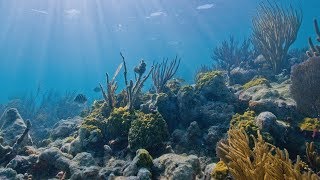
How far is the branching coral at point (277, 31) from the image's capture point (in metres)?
12.3

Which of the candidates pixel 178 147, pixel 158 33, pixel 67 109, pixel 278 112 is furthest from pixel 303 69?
pixel 158 33

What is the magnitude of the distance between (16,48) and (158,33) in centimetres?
3369

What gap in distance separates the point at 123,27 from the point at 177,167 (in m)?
41.5

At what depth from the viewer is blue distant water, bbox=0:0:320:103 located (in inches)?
1419

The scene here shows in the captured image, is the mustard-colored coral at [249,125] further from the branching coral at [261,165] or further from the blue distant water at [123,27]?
the blue distant water at [123,27]

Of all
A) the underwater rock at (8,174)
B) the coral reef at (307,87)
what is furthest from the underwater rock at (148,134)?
the coral reef at (307,87)

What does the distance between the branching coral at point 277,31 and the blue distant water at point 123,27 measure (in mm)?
6786

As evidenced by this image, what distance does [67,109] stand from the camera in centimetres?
2486

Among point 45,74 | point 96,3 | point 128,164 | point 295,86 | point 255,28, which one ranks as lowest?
point 128,164

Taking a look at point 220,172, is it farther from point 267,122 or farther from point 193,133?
point 193,133

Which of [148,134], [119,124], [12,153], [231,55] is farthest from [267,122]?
[231,55]

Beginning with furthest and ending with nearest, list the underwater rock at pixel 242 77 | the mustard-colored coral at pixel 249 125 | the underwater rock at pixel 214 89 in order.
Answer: the underwater rock at pixel 242 77, the underwater rock at pixel 214 89, the mustard-colored coral at pixel 249 125

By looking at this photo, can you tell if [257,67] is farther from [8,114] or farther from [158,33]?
[158,33]

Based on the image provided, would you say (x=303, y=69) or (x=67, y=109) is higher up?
(x=67, y=109)
